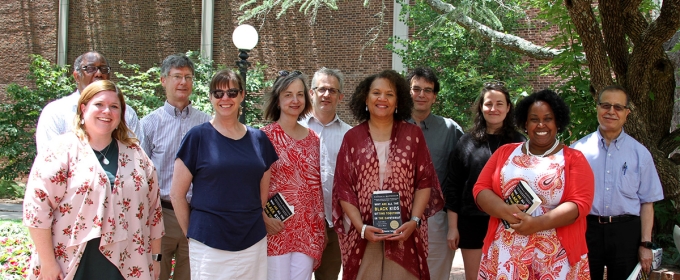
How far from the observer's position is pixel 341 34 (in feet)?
56.2

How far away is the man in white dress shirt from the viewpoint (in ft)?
13.3

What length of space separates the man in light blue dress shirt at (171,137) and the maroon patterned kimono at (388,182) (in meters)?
1.40

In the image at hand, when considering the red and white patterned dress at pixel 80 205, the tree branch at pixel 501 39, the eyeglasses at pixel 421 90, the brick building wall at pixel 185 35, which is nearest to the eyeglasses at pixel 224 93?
the red and white patterned dress at pixel 80 205

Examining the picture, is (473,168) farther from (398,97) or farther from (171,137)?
(171,137)

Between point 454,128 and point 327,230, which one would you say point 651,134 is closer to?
point 454,128

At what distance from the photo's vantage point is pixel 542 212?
3.54 metres

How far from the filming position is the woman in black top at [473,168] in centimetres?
445

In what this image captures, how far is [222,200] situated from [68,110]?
1443 millimetres

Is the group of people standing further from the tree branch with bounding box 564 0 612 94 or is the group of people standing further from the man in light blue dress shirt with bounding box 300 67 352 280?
the tree branch with bounding box 564 0 612 94

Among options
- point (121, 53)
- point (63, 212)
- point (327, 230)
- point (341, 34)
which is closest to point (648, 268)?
point (327, 230)

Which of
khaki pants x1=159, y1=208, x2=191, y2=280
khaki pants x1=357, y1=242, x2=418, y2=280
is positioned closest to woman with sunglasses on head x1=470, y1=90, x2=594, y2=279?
khaki pants x1=357, y1=242, x2=418, y2=280

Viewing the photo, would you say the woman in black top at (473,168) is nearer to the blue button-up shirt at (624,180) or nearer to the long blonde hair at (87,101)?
the blue button-up shirt at (624,180)

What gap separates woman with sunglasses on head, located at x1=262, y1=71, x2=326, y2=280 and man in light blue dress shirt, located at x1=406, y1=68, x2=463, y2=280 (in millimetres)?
1078

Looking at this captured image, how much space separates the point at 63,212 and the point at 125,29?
1850 centimetres
